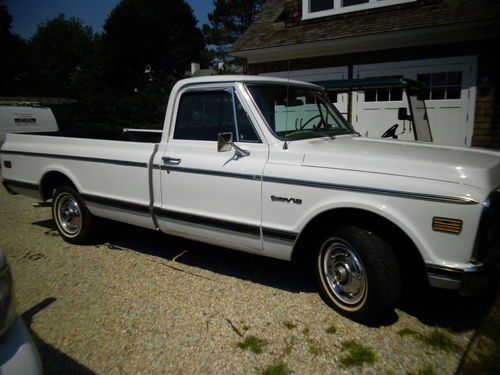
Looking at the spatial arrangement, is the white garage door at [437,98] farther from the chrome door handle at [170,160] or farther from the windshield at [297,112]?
the chrome door handle at [170,160]

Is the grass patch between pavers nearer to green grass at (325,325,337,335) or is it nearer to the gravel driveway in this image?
the gravel driveway

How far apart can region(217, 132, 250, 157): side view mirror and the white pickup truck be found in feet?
0.03

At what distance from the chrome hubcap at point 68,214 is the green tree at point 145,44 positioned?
3322 cm

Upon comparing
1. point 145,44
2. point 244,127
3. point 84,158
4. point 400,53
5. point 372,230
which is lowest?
point 372,230

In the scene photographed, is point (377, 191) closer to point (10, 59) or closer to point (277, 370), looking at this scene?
point (277, 370)

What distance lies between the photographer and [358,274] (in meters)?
3.04

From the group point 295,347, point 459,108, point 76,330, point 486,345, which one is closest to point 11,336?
point 76,330

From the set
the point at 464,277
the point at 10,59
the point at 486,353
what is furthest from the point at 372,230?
the point at 10,59

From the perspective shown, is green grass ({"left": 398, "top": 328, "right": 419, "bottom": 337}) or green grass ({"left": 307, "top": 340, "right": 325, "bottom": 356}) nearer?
green grass ({"left": 307, "top": 340, "right": 325, "bottom": 356})

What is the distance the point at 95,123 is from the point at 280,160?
17617mm

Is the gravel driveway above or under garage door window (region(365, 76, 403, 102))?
under

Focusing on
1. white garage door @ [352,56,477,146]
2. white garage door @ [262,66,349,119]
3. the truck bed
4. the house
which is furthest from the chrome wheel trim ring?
white garage door @ [262,66,349,119]

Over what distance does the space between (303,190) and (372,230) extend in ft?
1.97

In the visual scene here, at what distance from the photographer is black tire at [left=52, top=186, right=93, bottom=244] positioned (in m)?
4.67
